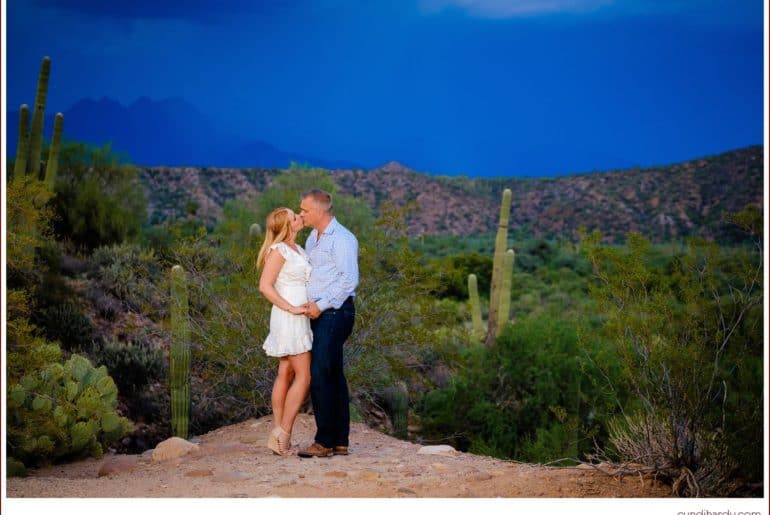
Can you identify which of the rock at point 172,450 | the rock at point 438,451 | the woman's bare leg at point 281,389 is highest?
the woman's bare leg at point 281,389

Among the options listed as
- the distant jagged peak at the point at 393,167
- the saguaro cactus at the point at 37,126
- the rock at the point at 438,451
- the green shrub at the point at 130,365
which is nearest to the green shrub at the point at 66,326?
the green shrub at the point at 130,365

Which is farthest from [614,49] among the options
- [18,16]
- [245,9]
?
[18,16]

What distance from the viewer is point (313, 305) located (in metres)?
5.68

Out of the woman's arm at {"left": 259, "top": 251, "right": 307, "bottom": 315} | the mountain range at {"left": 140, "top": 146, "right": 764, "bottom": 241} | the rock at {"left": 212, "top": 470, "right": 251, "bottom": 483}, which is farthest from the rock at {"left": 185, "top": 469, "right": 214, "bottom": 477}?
the mountain range at {"left": 140, "top": 146, "right": 764, "bottom": 241}

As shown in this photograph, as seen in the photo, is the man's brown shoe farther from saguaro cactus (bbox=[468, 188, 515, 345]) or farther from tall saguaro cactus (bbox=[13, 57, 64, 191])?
saguaro cactus (bbox=[468, 188, 515, 345])

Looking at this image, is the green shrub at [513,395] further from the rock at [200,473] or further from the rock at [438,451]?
the rock at [200,473]

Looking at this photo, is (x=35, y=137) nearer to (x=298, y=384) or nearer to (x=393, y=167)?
(x=298, y=384)

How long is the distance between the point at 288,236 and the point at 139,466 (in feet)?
5.93

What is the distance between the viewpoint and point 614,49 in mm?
23984

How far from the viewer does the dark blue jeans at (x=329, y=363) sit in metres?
5.70

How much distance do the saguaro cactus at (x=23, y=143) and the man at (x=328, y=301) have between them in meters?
7.49

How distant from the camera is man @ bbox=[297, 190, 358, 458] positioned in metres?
5.69

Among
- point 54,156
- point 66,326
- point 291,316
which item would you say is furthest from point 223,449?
point 54,156

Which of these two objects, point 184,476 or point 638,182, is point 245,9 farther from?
point 638,182
